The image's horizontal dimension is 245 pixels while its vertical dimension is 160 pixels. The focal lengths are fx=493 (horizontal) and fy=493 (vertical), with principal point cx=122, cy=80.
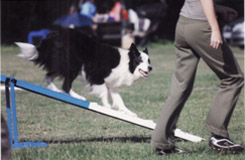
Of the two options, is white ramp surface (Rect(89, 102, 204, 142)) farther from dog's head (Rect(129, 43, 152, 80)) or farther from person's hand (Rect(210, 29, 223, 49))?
dog's head (Rect(129, 43, 152, 80))

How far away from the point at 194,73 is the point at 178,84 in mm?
159

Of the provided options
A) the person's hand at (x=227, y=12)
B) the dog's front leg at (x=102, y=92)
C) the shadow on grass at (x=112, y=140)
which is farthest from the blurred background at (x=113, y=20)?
the person's hand at (x=227, y=12)

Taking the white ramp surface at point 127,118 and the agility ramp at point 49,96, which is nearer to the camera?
the agility ramp at point 49,96

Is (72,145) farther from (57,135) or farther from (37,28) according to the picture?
(37,28)

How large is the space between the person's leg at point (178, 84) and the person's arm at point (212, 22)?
25 centimetres

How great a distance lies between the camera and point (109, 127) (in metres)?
5.82

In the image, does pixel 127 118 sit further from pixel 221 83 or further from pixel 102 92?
pixel 102 92

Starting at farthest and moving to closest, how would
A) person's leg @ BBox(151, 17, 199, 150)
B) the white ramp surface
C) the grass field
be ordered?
1. the white ramp surface
2. the grass field
3. person's leg @ BBox(151, 17, 199, 150)

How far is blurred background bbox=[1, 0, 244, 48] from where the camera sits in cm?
2042

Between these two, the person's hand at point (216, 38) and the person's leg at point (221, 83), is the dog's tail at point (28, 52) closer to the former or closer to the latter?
the person's leg at point (221, 83)

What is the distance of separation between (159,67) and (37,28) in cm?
1200

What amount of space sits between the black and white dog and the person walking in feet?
7.89

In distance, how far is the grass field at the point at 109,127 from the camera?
4277 mm

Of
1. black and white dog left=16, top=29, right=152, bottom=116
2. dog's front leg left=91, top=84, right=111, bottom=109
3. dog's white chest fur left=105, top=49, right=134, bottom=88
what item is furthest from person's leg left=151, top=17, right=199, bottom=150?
dog's front leg left=91, top=84, right=111, bottom=109
